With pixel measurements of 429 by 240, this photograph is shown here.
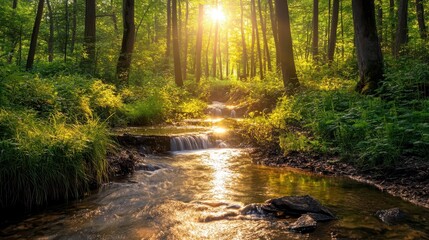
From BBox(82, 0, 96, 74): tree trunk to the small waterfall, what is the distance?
6615mm

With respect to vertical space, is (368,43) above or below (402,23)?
below

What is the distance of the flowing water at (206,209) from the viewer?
4.90 metres

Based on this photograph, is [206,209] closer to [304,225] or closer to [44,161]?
[304,225]

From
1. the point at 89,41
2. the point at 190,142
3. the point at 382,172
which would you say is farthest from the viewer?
the point at 89,41

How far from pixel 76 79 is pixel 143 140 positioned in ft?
12.3

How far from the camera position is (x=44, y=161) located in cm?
589

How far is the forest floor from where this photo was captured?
20.9 ft

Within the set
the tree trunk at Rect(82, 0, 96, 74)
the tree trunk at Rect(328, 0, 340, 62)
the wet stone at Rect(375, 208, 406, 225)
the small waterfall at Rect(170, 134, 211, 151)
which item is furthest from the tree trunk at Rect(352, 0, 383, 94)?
the tree trunk at Rect(82, 0, 96, 74)

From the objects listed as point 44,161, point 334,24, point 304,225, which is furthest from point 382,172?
point 334,24

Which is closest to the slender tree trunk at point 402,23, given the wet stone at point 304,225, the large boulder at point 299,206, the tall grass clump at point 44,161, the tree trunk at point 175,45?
the tree trunk at point 175,45

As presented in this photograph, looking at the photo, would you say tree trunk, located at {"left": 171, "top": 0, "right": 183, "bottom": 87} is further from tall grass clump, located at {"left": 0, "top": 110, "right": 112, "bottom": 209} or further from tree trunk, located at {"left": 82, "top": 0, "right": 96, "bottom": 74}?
tall grass clump, located at {"left": 0, "top": 110, "right": 112, "bottom": 209}

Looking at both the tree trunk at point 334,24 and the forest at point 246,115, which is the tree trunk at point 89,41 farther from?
the tree trunk at point 334,24

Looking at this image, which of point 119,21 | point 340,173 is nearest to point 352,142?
point 340,173

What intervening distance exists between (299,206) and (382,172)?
301 cm
